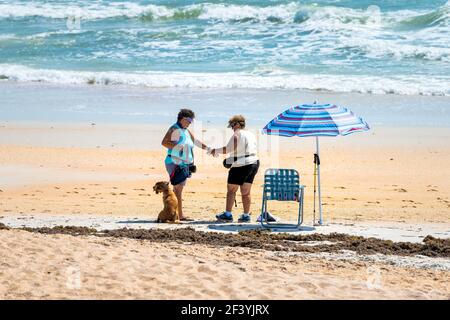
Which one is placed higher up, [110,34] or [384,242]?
[110,34]

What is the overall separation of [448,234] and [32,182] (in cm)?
669

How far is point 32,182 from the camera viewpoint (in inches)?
584

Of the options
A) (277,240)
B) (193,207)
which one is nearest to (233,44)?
(193,207)

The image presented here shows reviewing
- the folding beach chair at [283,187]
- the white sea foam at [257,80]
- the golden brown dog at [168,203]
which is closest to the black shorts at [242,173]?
the folding beach chair at [283,187]

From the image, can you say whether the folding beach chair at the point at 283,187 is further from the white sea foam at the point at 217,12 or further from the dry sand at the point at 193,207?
the white sea foam at the point at 217,12

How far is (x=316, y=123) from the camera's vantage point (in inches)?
455

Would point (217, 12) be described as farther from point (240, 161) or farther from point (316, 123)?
point (316, 123)

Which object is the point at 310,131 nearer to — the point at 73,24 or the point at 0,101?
the point at 0,101

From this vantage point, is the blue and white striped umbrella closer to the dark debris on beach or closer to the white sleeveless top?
the white sleeveless top

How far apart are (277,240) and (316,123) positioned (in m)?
1.66

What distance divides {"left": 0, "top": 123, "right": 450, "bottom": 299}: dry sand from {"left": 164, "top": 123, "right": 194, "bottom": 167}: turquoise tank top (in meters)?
0.93
